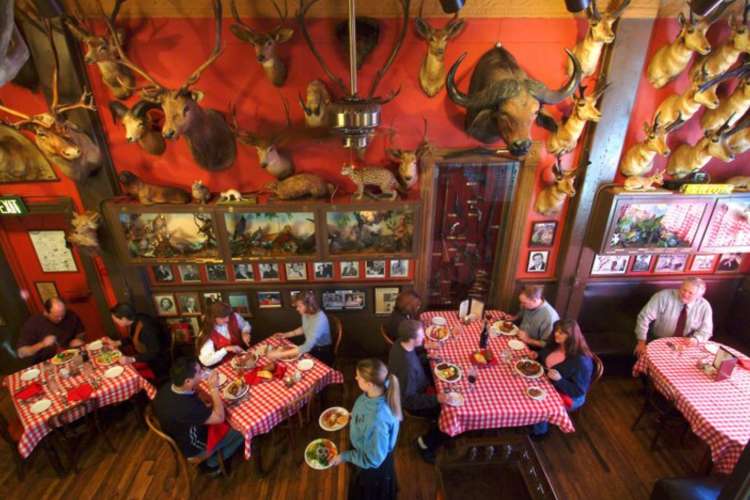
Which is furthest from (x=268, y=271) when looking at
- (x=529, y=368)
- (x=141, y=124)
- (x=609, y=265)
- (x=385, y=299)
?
(x=609, y=265)

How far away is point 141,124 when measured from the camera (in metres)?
3.69

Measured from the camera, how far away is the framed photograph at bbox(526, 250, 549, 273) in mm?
5129

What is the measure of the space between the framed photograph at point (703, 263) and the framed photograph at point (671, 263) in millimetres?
128

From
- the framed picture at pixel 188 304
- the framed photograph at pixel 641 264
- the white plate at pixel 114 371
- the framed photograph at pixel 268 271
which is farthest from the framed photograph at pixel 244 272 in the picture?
the framed photograph at pixel 641 264

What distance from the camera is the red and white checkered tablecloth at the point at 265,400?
3.56m

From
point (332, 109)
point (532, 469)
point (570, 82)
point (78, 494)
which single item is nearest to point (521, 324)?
point (532, 469)

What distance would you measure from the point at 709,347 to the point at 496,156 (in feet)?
10.3

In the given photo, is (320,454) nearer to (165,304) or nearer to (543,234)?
(165,304)

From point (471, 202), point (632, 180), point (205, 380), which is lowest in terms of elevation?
point (205, 380)

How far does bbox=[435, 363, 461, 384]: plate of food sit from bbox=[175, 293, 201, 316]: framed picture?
10.5 ft

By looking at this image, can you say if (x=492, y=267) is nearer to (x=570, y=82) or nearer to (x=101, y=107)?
(x=570, y=82)

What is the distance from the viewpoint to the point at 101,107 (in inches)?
163

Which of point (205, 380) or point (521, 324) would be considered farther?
point (521, 324)

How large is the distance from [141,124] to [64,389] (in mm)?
2727
